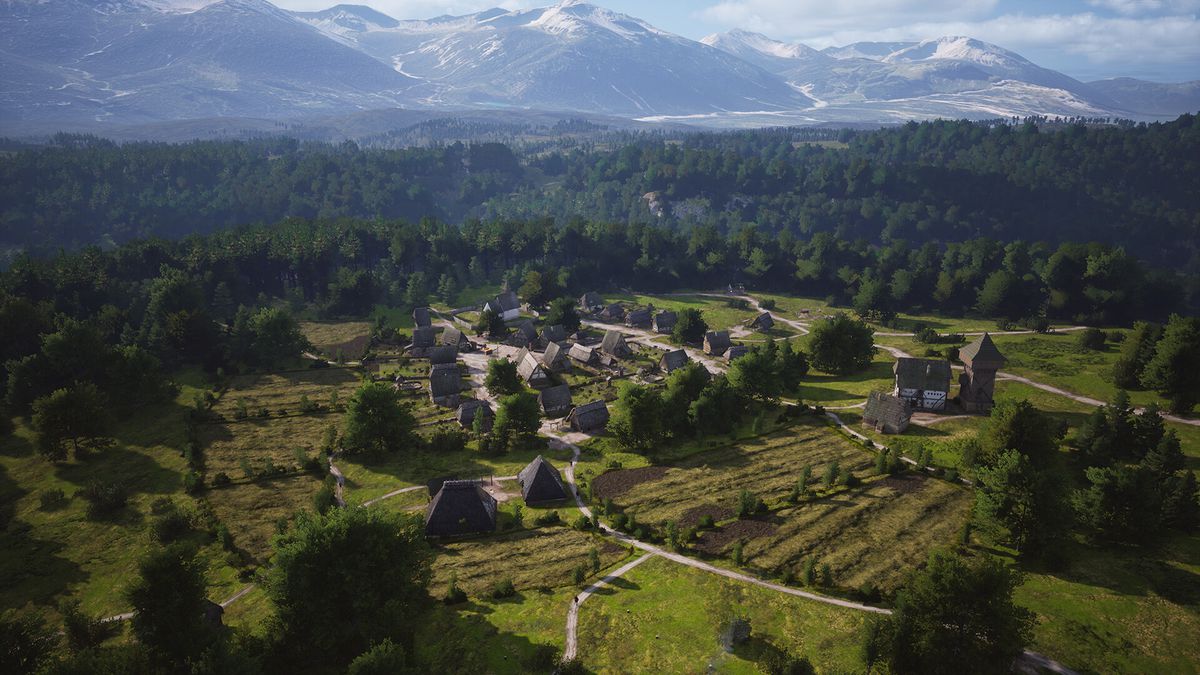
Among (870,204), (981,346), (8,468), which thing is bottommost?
(8,468)

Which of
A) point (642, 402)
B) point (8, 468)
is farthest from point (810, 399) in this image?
point (8, 468)

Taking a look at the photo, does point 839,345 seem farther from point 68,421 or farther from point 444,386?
point 68,421

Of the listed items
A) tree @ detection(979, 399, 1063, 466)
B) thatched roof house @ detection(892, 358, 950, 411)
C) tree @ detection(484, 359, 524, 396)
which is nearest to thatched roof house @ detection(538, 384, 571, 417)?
tree @ detection(484, 359, 524, 396)

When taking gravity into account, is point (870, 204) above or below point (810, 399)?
above

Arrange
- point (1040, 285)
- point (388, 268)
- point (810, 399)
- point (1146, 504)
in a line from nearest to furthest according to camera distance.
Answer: point (1146, 504)
point (810, 399)
point (1040, 285)
point (388, 268)

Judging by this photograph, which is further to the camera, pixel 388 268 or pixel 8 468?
Answer: pixel 388 268

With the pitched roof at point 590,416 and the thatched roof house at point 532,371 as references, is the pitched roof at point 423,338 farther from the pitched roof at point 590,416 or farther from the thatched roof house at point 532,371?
the pitched roof at point 590,416

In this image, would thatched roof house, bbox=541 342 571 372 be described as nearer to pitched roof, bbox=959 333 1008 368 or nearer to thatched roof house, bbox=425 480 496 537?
thatched roof house, bbox=425 480 496 537

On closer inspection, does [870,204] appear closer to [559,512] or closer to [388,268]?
[388,268]
